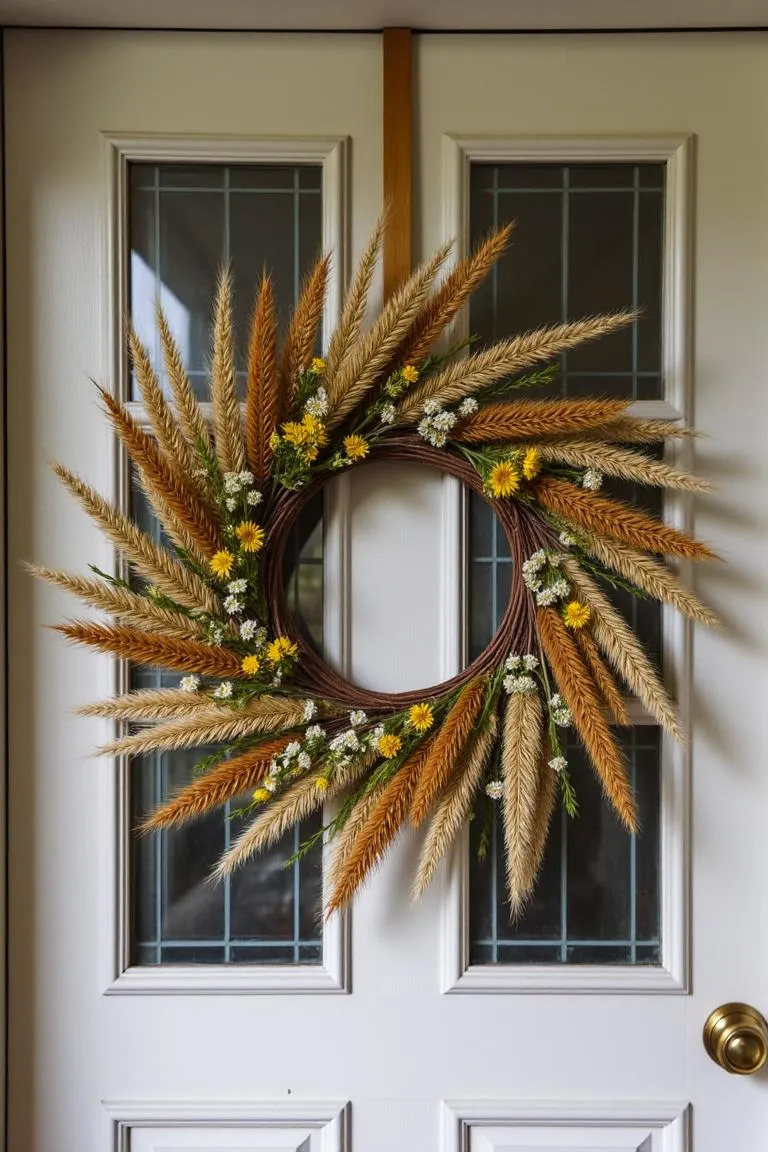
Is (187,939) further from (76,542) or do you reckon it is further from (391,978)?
(76,542)

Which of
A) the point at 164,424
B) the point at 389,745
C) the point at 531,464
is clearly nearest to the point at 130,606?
the point at 164,424

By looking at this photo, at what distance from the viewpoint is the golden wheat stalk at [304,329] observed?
720mm

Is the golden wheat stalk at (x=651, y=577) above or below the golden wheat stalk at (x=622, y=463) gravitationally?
below

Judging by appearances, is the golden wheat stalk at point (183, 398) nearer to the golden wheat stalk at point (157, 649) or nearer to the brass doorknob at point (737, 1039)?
the golden wheat stalk at point (157, 649)

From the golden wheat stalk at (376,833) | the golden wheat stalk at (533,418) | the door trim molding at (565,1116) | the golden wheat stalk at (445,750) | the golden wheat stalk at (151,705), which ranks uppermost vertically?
the golden wheat stalk at (533,418)

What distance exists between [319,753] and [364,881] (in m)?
0.14

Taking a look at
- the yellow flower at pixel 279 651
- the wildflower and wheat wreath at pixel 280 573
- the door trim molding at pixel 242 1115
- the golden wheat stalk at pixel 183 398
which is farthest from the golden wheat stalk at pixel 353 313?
the door trim molding at pixel 242 1115

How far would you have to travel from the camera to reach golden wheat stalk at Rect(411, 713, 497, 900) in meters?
0.73

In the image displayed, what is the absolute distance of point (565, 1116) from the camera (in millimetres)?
792

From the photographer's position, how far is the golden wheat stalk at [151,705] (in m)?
0.74

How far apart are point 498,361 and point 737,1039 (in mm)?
705

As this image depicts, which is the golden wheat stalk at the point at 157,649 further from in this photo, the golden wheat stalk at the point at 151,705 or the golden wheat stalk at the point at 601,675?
the golden wheat stalk at the point at 601,675

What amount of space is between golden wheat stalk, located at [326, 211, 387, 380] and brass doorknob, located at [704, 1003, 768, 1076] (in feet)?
2.41

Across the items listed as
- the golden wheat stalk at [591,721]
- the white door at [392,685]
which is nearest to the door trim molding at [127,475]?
the white door at [392,685]
